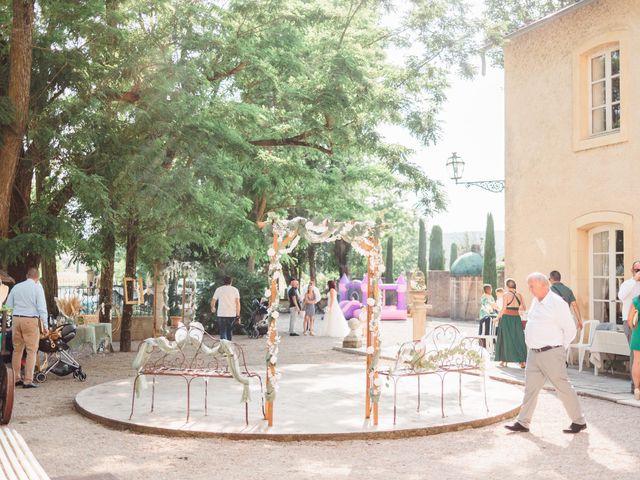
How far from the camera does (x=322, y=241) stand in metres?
8.37

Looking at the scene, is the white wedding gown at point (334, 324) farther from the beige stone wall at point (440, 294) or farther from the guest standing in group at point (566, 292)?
the beige stone wall at point (440, 294)

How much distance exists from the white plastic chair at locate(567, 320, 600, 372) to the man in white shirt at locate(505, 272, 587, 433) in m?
5.13

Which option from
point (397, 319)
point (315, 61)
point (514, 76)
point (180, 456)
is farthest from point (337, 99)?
point (397, 319)

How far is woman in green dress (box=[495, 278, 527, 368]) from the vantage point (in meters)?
13.4

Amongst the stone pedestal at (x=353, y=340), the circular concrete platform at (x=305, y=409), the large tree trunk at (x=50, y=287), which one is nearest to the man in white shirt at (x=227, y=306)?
the stone pedestal at (x=353, y=340)

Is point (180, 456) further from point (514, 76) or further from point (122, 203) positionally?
point (514, 76)

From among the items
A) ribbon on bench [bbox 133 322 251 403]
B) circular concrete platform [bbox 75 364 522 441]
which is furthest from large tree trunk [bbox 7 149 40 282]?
ribbon on bench [bbox 133 322 251 403]

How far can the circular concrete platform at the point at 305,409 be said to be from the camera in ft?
26.1

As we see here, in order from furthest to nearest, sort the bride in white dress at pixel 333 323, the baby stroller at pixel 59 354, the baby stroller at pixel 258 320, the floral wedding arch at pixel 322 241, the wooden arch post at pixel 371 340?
1. the bride in white dress at pixel 333 323
2. the baby stroller at pixel 258 320
3. the baby stroller at pixel 59 354
4. the wooden arch post at pixel 371 340
5. the floral wedding arch at pixel 322 241

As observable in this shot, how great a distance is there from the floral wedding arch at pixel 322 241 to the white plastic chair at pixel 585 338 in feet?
19.2

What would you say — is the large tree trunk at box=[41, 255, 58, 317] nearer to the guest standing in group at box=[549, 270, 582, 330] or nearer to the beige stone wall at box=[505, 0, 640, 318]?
the beige stone wall at box=[505, 0, 640, 318]

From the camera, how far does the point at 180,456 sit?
6980 mm

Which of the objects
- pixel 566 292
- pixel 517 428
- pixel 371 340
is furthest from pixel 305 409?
pixel 566 292

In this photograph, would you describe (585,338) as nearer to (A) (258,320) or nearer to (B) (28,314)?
(B) (28,314)
